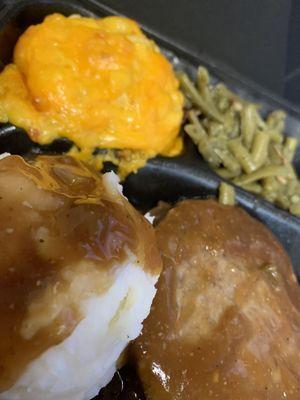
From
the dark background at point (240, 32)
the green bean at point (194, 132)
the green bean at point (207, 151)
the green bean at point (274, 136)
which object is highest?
the dark background at point (240, 32)

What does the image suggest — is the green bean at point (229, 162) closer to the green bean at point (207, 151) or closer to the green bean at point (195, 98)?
the green bean at point (207, 151)

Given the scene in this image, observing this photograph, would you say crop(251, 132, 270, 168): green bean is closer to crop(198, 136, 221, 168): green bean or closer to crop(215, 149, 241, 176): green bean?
crop(215, 149, 241, 176): green bean

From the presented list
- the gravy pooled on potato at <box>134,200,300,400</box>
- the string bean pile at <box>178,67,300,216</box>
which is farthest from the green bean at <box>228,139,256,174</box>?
the gravy pooled on potato at <box>134,200,300,400</box>

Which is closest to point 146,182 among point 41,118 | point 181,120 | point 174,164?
point 174,164

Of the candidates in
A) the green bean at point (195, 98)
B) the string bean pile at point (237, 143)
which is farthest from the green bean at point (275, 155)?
the green bean at point (195, 98)

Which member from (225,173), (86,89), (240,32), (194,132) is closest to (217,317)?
(225,173)

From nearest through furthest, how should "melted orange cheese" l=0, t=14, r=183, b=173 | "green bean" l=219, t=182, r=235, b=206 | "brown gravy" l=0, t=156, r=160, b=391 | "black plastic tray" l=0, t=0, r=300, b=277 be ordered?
"brown gravy" l=0, t=156, r=160, b=391 < "melted orange cheese" l=0, t=14, r=183, b=173 < "black plastic tray" l=0, t=0, r=300, b=277 < "green bean" l=219, t=182, r=235, b=206

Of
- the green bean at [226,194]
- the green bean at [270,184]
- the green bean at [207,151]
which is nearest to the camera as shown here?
the green bean at [226,194]
